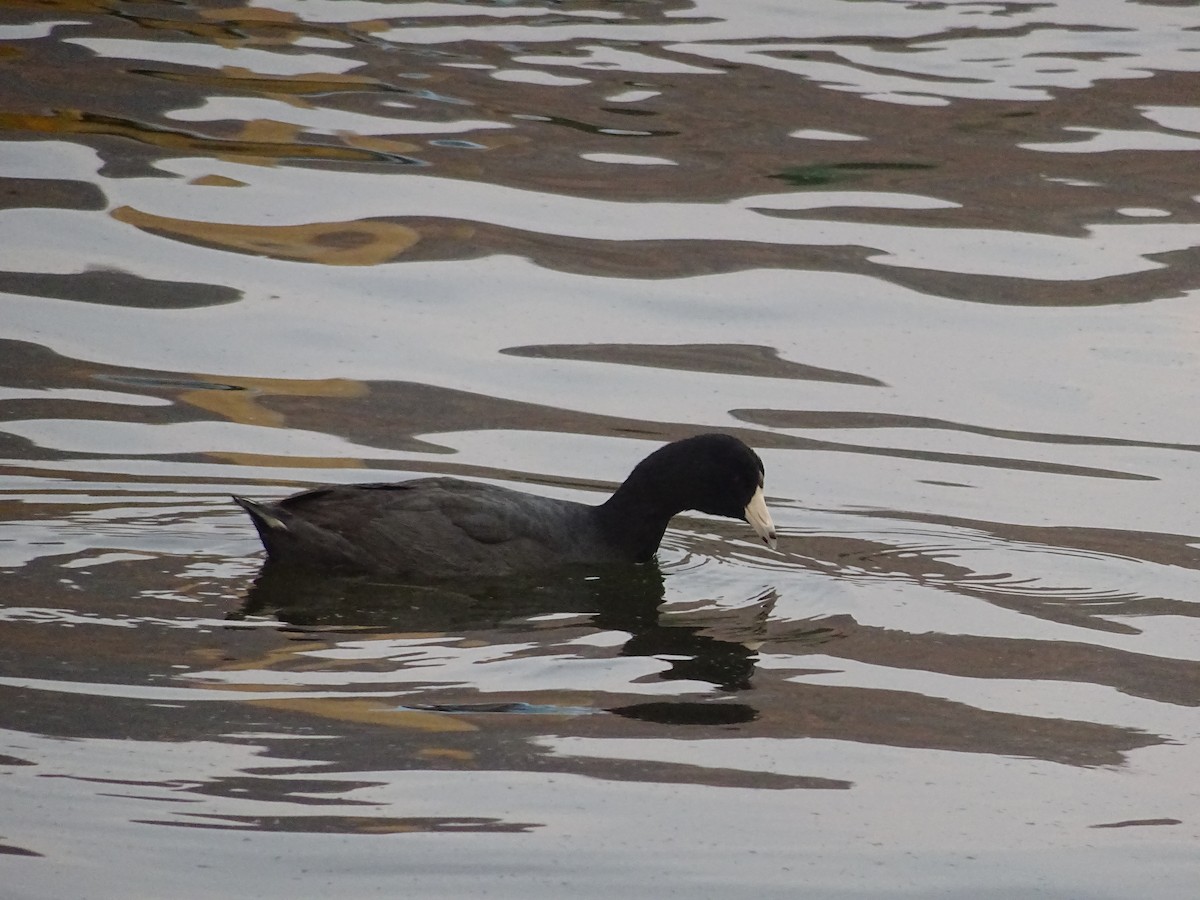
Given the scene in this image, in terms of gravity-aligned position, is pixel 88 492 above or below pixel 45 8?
below

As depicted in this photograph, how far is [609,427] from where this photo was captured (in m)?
9.83

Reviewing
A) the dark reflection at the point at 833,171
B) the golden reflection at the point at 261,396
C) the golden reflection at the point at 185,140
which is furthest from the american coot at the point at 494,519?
the golden reflection at the point at 185,140

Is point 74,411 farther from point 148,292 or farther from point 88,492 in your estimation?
point 148,292

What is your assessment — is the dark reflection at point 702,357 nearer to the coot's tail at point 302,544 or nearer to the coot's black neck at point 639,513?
the coot's black neck at point 639,513

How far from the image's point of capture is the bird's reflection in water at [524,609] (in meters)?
7.15

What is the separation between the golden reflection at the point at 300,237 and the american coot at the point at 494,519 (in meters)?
4.28

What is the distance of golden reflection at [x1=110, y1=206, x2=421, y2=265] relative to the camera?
40.1ft

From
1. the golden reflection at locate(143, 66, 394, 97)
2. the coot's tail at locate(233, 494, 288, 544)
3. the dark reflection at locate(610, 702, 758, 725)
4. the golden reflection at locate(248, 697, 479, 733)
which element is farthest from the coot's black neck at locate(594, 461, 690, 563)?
the golden reflection at locate(143, 66, 394, 97)

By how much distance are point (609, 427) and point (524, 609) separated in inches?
95.1

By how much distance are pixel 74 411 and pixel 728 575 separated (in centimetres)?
322

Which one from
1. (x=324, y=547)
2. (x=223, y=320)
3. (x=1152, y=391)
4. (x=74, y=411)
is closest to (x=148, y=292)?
(x=223, y=320)

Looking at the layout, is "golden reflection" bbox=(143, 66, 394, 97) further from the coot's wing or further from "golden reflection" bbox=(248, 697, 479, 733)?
"golden reflection" bbox=(248, 697, 479, 733)

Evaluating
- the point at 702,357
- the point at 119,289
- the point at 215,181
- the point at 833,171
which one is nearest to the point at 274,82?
the point at 215,181

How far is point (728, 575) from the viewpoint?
26.9 feet
